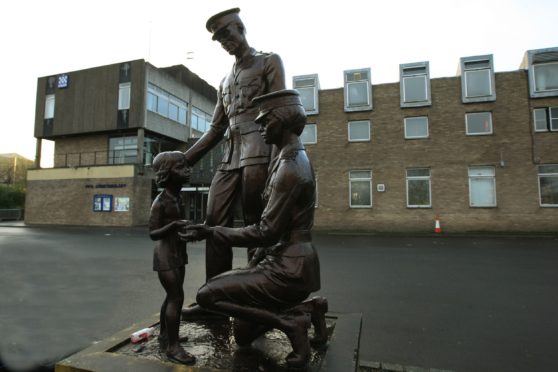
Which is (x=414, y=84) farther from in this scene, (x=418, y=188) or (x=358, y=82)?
(x=418, y=188)

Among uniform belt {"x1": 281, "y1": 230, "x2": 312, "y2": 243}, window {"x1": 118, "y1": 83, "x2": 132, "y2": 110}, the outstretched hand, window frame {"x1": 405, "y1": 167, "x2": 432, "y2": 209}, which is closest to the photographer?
the outstretched hand

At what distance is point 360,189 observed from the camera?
20734mm

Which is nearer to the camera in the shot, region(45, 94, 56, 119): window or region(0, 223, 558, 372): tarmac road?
region(0, 223, 558, 372): tarmac road

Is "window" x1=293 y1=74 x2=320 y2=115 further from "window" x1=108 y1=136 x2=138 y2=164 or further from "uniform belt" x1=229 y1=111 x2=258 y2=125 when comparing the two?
"uniform belt" x1=229 y1=111 x2=258 y2=125

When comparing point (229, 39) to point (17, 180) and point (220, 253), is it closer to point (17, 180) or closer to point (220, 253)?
point (220, 253)

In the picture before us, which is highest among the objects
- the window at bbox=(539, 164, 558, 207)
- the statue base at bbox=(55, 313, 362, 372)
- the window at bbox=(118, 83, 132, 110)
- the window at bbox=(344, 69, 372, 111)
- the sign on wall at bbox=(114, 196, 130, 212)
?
the window at bbox=(118, 83, 132, 110)

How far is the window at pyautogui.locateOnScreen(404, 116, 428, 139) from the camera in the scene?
66.3 ft

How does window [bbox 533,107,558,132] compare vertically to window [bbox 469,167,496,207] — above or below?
above

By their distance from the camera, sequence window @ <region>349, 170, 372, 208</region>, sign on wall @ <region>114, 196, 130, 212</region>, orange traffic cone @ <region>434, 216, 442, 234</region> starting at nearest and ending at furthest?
orange traffic cone @ <region>434, 216, 442, 234</region> < window @ <region>349, 170, 372, 208</region> < sign on wall @ <region>114, 196, 130, 212</region>

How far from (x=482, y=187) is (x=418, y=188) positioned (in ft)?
10.3

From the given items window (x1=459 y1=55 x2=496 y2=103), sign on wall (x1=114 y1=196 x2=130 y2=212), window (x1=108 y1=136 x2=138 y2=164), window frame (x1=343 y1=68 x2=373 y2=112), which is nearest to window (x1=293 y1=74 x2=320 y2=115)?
window frame (x1=343 y1=68 x2=373 y2=112)

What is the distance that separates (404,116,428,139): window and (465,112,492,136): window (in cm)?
211

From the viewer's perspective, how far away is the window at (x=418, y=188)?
19594mm

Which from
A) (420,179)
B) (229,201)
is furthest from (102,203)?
(229,201)
